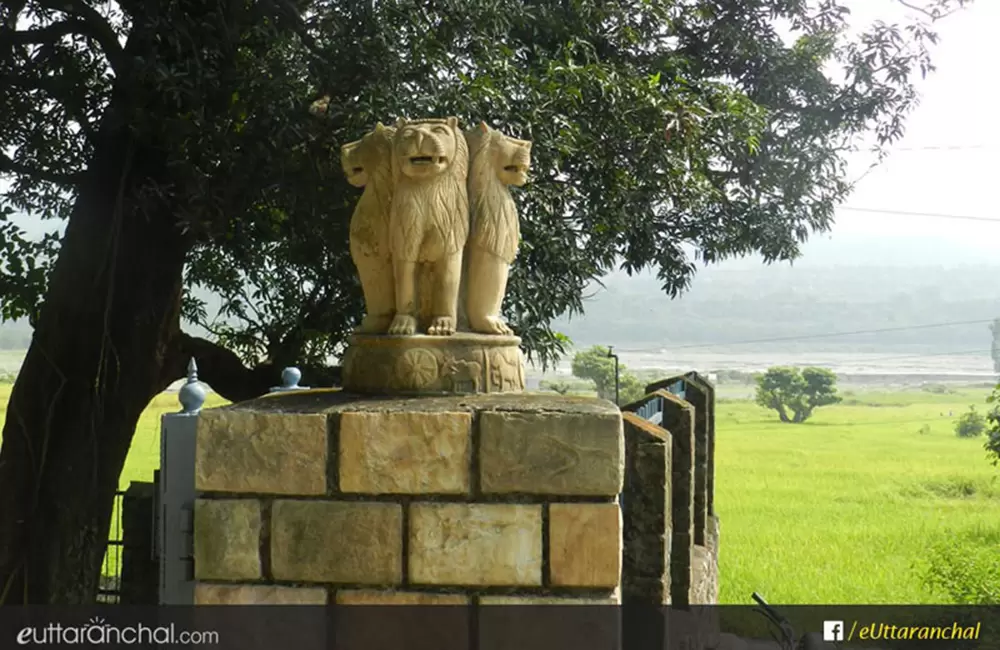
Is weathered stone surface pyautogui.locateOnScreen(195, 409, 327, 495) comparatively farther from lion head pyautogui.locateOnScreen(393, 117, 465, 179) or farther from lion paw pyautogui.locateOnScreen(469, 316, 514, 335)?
lion head pyautogui.locateOnScreen(393, 117, 465, 179)

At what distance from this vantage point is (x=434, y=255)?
295 cm

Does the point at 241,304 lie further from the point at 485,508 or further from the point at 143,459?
the point at 485,508

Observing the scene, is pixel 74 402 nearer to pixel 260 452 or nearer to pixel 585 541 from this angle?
pixel 260 452

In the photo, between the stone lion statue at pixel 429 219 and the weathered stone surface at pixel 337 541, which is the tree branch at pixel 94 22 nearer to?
the stone lion statue at pixel 429 219

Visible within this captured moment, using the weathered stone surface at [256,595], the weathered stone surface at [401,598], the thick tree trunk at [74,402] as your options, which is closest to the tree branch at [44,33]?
the thick tree trunk at [74,402]

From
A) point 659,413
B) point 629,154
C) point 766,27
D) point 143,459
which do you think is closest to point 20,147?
point 143,459

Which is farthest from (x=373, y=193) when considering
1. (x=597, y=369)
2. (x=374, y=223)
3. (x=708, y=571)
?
(x=597, y=369)

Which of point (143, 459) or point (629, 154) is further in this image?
point (143, 459)

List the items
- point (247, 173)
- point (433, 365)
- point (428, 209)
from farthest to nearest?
1. point (247, 173)
2. point (428, 209)
3. point (433, 365)

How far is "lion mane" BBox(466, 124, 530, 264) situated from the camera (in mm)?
2979

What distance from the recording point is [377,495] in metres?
2.47

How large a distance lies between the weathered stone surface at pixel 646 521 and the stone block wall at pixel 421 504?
1081mm

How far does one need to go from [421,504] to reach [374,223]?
1008 millimetres

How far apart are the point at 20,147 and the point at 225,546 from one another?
Answer: 5.02 m
